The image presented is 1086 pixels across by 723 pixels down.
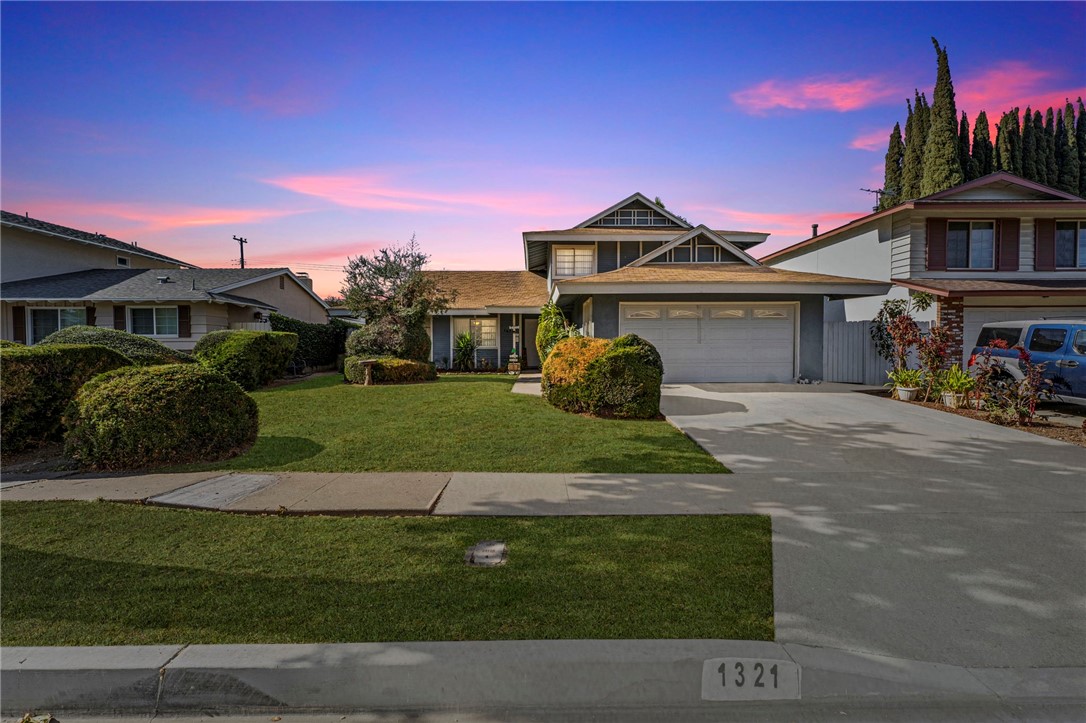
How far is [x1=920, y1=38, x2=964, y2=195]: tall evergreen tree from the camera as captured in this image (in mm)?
29688

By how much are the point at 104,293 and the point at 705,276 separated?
2177 centimetres

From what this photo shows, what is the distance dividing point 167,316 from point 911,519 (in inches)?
947

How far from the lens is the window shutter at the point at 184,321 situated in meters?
20.8

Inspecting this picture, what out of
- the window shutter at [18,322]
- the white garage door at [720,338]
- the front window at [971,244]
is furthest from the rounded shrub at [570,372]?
the window shutter at [18,322]

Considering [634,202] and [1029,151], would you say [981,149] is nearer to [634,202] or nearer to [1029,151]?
[1029,151]

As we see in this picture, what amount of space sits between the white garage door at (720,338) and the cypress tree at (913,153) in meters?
24.0

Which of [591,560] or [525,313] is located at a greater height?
[525,313]

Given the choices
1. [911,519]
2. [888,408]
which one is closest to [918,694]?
[911,519]

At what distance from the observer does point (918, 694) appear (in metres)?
2.79

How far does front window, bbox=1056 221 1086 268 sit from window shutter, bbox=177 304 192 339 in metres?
30.2

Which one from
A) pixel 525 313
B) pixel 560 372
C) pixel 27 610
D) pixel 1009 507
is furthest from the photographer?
pixel 525 313

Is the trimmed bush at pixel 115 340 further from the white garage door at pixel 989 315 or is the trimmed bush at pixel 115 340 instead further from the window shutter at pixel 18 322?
the white garage door at pixel 989 315

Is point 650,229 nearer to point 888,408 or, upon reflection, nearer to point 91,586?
point 888,408

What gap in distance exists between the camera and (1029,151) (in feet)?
107
